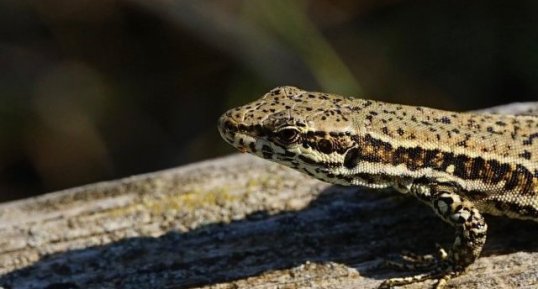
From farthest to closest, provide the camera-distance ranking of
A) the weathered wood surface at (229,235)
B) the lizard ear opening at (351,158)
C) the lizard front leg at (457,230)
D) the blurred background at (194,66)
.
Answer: the blurred background at (194,66) < the weathered wood surface at (229,235) < the lizard ear opening at (351,158) < the lizard front leg at (457,230)

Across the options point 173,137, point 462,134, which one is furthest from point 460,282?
point 173,137

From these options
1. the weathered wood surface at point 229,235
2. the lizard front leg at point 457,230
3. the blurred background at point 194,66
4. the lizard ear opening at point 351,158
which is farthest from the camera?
the blurred background at point 194,66

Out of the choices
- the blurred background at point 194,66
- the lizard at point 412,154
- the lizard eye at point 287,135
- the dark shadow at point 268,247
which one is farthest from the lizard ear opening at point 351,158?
the blurred background at point 194,66

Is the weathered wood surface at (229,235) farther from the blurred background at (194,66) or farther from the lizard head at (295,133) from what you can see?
the blurred background at (194,66)

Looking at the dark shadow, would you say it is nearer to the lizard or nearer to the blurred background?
the lizard

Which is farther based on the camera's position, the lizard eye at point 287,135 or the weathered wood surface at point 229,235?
the weathered wood surface at point 229,235

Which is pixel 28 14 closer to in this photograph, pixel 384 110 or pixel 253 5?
pixel 253 5

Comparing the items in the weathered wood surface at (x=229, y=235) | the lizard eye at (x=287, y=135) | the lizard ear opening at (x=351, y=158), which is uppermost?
the lizard eye at (x=287, y=135)
